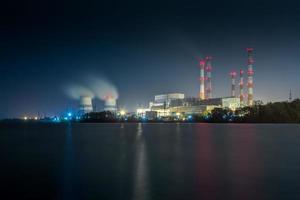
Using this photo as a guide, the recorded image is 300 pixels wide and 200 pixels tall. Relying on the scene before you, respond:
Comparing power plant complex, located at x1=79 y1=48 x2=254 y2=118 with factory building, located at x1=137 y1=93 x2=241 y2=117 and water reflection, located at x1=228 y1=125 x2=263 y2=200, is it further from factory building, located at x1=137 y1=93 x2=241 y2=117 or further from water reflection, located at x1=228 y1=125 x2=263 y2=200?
water reflection, located at x1=228 y1=125 x2=263 y2=200

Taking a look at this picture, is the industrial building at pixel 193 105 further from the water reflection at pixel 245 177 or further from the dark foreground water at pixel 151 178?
the dark foreground water at pixel 151 178

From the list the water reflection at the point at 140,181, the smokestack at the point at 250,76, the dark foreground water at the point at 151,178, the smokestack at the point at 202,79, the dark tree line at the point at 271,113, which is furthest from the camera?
the smokestack at the point at 202,79

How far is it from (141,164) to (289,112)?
103295 millimetres

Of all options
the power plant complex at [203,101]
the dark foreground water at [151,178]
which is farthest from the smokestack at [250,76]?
the dark foreground water at [151,178]

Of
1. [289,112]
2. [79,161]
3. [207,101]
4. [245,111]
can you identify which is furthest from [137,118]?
[79,161]

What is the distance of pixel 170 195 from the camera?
47.6 ft

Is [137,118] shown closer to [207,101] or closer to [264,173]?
[207,101]

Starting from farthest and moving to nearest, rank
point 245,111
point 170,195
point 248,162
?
point 245,111 → point 248,162 → point 170,195

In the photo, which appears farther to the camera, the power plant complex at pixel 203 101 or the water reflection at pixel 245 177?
the power plant complex at pixel 203 101

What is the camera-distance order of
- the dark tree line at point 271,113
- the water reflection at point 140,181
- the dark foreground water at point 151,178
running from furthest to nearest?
1. the dark tree line at point 271,113
2. the dark foreground water at point 151,178
3. the water reflection at point 140,181

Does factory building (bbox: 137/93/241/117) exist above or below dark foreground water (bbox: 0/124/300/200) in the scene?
above

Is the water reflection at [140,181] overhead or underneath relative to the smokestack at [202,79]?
underneath

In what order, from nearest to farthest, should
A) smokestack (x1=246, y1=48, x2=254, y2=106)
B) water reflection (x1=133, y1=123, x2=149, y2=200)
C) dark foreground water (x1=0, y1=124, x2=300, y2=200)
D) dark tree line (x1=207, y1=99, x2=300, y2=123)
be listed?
1. water reflection (x1=133, y1=123, x2=149, y2=200)
2. dark foreground water (x1=0, y1=124, x2=300, y2=200)
3. dark tree line (x1=207, y1=99, x2=300, y2=123)
4. smokestack (x1=246, y1=48, x2=254, y2=106)

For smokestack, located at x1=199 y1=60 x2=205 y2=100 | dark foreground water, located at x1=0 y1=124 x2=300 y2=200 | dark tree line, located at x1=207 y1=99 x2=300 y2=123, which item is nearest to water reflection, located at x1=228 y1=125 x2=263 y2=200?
dark foreground water, located at x1=0 y1=124 x2=300 y2=200
